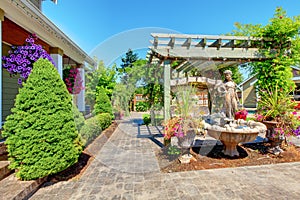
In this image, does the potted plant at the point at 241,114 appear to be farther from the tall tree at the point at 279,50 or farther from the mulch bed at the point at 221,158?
the tall tree at the point at 279,50

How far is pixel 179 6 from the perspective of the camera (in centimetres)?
681

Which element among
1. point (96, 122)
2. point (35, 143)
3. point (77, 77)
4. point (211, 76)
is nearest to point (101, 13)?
point (77, 77)

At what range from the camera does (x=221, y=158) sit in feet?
11.1

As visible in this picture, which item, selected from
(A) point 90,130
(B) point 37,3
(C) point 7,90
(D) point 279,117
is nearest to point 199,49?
(D) point 279,117

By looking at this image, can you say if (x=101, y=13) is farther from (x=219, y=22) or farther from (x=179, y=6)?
(x=219, y=22)

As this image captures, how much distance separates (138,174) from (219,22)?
8251 millimetres

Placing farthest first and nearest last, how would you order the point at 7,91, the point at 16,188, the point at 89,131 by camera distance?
the point at 89,131 < the point at 7,91 < the point at 16,188

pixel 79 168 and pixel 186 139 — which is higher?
pixel 186 139

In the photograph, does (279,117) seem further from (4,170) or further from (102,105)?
(102,105)

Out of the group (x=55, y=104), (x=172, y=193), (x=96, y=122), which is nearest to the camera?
(x=172, y=193)

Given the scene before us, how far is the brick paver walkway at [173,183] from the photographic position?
2.13 meters

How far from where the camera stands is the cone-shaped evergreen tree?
2.25 metres

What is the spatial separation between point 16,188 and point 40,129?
0.76 metres

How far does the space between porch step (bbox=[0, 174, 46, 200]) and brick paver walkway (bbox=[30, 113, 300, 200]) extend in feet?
0.34
